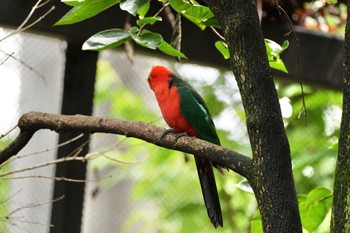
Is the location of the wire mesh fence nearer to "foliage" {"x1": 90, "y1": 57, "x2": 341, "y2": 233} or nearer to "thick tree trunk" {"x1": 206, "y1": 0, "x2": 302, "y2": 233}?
"foliage" {"x1": 90, "y1": 57, "x2": 341, "y2": 233}

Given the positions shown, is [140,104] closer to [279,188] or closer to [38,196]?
[38,196]

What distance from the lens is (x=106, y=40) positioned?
2.37 ft

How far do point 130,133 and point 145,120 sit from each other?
1208mm

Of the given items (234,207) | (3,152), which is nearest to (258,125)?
(3,152)

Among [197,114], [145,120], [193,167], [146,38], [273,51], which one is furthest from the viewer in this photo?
[193,167]

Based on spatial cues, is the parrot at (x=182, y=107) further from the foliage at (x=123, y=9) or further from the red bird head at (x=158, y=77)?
the foliage at (x=123, y=9)

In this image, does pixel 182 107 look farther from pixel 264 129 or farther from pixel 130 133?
pixel 264 129

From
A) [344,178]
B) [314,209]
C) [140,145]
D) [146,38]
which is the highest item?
[146,38]

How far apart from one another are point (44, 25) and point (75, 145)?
0.81ft

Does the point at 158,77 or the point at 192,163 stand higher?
the point at 158,77

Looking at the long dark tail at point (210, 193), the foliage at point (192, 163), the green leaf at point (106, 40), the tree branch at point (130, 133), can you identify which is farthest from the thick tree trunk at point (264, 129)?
the foliage at point (192, 163)

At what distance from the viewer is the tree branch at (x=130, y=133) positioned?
0.68m

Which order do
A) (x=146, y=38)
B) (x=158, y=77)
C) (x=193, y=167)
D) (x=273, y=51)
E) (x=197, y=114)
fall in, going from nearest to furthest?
(x=146, y=38) < (x=273, y=51) < (x=197, y=114) < (x=158, y=77) < (x=193, y=167)

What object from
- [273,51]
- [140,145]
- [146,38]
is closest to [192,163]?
[140,145]
